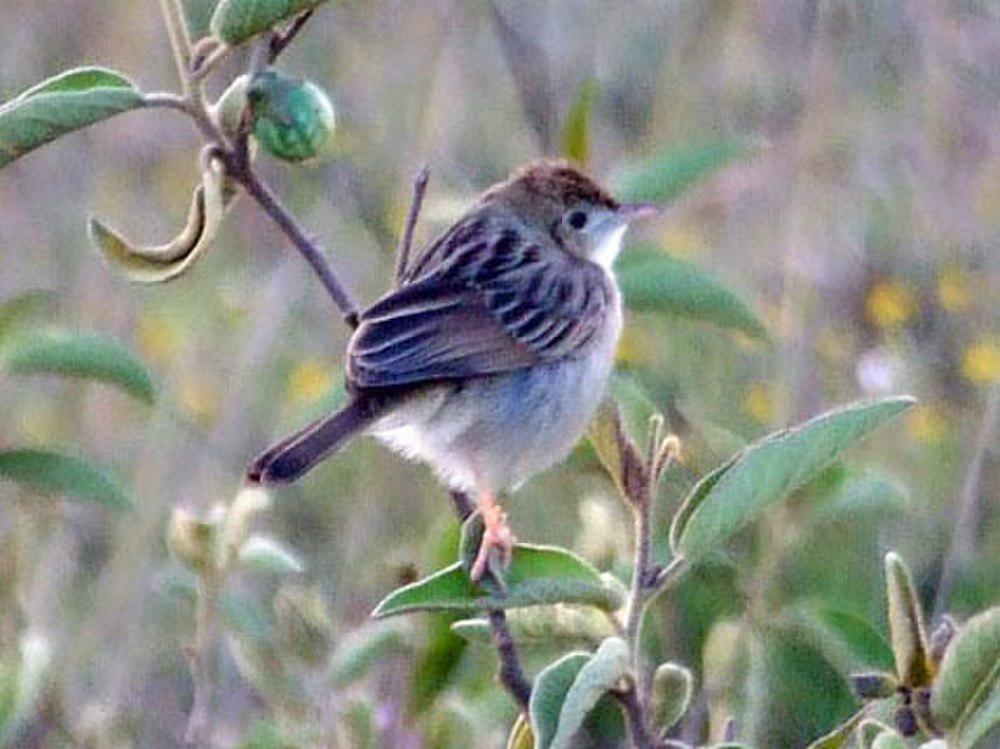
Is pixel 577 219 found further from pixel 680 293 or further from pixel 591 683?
pixel 591 683

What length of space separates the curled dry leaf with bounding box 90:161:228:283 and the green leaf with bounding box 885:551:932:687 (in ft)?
2.96

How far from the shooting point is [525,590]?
8.17ft

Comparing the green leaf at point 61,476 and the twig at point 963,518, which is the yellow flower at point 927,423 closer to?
the twig at point 963,518

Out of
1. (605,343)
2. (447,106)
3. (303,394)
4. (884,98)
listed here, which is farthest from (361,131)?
(605,343)

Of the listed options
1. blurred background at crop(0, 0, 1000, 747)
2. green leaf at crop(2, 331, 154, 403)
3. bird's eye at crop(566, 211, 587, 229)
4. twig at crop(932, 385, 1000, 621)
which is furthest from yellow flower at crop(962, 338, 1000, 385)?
green leaf at crop(2, 331, 154, 403)

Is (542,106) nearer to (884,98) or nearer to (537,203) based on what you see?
(537,203)

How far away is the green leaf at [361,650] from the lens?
3.64 metres

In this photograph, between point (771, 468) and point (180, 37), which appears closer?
point (771, 468)

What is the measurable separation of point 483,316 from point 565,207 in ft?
1.65

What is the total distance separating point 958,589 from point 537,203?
4.02ft

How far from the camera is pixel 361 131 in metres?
7.74

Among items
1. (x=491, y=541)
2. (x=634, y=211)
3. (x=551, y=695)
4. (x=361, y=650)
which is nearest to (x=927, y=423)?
(x=634, y=211)

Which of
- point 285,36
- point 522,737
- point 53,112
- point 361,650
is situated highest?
point 53,112

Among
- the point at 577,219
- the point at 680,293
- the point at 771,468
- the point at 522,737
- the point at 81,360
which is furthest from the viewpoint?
the point at 577,219
